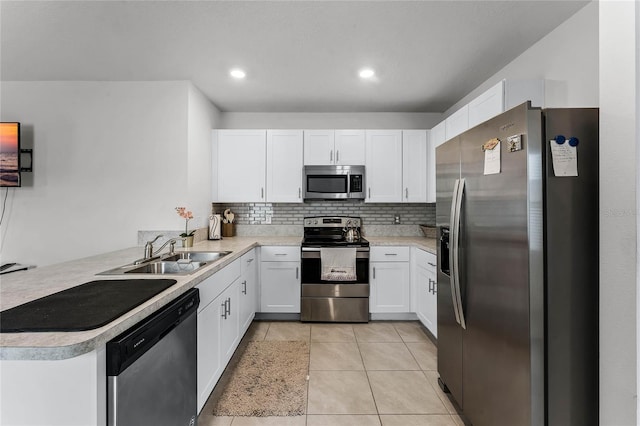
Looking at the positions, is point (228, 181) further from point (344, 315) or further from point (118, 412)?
point (118, 412)

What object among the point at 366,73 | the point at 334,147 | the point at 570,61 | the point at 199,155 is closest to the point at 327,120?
the point at 334,147

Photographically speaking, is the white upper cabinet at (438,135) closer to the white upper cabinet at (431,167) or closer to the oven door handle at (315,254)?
the white upper cabinet at (431,167)

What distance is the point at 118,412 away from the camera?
0.97 m

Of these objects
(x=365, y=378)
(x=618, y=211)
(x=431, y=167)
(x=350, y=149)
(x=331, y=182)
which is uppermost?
(x=350, y=149)

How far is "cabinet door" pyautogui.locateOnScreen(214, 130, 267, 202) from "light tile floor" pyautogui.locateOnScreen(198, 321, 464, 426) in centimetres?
157

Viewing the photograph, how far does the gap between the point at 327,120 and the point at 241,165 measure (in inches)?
50.7

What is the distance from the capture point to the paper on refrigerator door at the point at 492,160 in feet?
4.48

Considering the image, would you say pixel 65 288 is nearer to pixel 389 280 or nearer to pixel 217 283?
pixel 217 283

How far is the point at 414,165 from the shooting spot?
3.65m

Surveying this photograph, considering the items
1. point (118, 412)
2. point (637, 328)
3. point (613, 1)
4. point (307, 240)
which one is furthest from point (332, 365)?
point (613, 1)

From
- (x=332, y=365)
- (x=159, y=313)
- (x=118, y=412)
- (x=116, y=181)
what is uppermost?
(x=116, y=181)

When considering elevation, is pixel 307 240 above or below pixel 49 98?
below

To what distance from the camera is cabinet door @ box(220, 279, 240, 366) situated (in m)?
2.11

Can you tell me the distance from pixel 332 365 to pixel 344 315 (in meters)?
0.89
